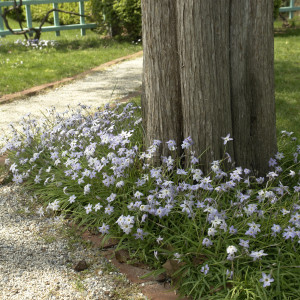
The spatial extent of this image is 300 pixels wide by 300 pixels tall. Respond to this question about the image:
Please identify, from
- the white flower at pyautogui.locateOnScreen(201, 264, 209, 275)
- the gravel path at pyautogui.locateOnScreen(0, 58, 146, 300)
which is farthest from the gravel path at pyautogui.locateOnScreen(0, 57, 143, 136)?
the white flower at pyautogui.locateOnScreen(201, 264, 209, 275)

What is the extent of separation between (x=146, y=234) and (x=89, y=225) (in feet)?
1.84

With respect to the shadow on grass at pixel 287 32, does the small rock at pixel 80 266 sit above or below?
below

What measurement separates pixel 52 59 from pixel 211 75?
23.6 feet

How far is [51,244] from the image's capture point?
3240mm

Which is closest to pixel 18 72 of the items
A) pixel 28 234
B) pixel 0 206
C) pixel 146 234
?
pixel 0 206

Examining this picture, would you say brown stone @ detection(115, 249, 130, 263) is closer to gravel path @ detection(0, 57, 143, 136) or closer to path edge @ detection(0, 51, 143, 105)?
gravel path @ detection(0, 57, 143, 136)

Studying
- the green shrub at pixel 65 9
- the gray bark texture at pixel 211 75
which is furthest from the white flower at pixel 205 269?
the green shrub at pixel 65 9

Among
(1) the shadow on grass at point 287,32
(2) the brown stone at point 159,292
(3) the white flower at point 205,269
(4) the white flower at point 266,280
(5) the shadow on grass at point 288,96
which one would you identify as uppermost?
(1) the shadow on grass at point 287,32

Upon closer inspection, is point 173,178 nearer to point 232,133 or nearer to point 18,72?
point 232,133

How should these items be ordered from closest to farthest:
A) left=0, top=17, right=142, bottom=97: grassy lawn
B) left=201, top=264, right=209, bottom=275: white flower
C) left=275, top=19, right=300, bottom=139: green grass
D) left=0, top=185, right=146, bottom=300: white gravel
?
left=201, top=264, right=209, bottom=275: white flower < left=0, top=185, right=146, bottom=300: white gravel < left=275, top=19, right=300, bottom=139: green grass < left=0, top=17, right=142, bottom=97: grassy lawn

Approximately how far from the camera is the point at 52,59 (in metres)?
9.80

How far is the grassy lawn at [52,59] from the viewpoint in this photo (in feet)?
26.5

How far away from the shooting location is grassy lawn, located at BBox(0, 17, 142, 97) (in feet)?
26.5

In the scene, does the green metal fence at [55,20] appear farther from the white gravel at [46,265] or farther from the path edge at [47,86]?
the white gravel at [46,265]
